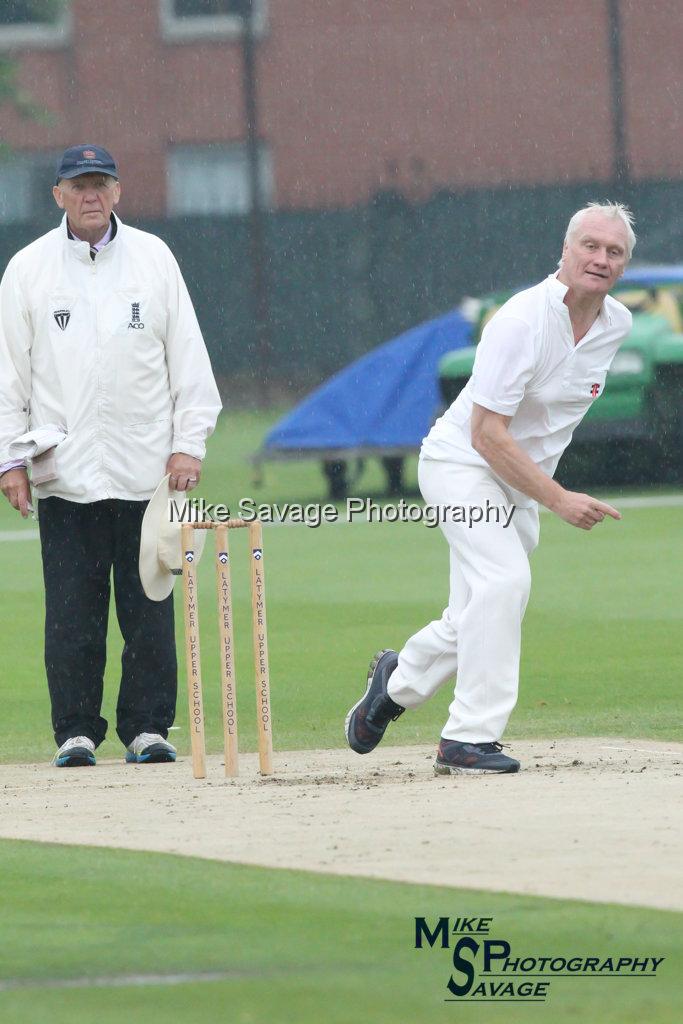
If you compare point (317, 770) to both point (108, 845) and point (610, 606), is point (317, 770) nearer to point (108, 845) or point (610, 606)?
point (108, 845)

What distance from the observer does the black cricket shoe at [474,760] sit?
22.3 feet

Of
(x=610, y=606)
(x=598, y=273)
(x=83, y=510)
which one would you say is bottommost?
(x=610, y=606)

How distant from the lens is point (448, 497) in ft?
23.0

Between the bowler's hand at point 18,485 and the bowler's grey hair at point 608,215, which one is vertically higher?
the bowler's grey hair at point 608,215

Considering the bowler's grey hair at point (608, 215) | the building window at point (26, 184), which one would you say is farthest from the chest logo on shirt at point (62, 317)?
the building window at point (26, 184)

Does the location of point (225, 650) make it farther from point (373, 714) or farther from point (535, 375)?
point (535, 375)

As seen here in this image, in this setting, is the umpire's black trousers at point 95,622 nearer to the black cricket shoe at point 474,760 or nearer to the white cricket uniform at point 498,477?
the white cricket uniform at point 498,477

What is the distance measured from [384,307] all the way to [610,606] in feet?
69.2

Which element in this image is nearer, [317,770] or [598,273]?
[598,273]

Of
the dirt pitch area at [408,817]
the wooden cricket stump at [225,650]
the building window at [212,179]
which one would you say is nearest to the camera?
the dirt pitch area at [408,817]

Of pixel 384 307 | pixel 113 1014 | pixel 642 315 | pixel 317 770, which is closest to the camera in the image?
pixel 113 1014

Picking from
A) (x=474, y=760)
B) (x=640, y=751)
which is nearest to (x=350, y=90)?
(x=640, y=751)

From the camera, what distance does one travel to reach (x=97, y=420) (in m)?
7.61

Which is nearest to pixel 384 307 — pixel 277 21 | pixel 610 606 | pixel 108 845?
pixel 277 21
